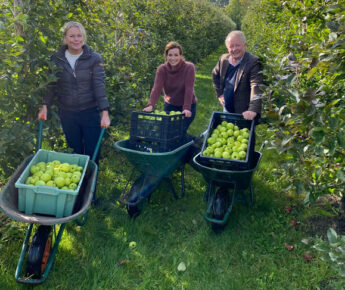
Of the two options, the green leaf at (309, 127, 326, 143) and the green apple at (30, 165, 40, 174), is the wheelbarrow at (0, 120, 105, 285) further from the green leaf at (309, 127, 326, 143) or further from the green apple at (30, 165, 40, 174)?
the green leaf at (309, 127, 326, 143)

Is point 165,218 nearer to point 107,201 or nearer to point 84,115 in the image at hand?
point 107,201

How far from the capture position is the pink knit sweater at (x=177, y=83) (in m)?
4.74

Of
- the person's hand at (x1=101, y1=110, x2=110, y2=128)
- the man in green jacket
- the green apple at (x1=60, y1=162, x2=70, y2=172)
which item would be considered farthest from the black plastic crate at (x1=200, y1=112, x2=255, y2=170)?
the green apple at (x1=60, y1=162, x2=70, y2=172)

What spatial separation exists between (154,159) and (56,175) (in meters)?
1.12

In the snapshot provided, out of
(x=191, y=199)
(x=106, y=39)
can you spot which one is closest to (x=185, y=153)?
(x=191, y=199)

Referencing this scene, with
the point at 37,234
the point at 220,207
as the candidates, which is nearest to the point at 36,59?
the point at 37,234

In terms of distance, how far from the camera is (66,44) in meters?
3.87

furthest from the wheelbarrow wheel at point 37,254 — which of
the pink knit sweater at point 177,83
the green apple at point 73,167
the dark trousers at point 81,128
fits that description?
the pink knit sweater at point 177,83

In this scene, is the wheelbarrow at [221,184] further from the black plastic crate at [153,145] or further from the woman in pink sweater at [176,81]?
the woman in pink sweater at [176,81]

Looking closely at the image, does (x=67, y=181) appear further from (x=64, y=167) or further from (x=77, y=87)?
(x=77, y=87)

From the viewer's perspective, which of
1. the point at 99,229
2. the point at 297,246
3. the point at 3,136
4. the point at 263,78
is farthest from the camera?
the point at 263,78

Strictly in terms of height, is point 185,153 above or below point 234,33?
below

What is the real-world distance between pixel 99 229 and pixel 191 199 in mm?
1388

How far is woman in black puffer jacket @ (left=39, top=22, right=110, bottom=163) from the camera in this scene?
12.3ft
